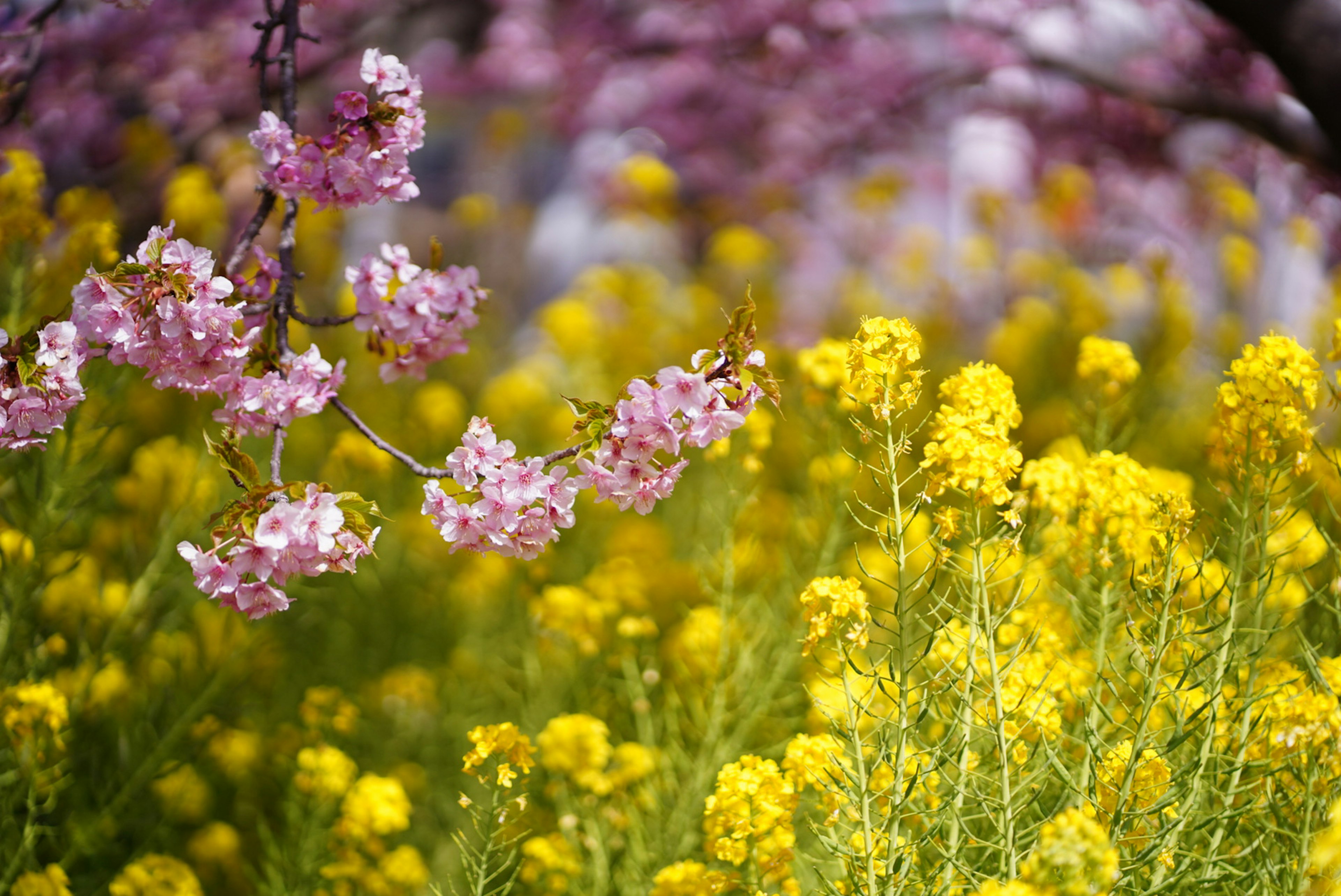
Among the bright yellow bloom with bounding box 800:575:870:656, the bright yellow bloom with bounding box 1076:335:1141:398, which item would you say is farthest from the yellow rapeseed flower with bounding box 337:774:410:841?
the bright yellow bloom with bounding box 1076:335:1141:398

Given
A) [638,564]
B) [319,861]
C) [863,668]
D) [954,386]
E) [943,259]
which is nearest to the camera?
[954,386]

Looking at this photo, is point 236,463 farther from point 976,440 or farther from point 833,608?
point 976,440

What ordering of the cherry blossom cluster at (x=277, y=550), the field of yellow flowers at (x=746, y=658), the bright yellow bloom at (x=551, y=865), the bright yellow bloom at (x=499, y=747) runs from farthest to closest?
the bright yellow bloom at (x=551, y=865) < the bright yellow bloom at (x=499, y=747) < the field of yellow flowers at (x=746, y=658) < the cherry blossom cluster at (x=277, y=550)

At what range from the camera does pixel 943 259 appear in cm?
762

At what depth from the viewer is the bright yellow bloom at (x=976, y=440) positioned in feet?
3.83

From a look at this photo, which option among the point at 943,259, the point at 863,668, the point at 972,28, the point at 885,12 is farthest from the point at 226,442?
the point at 943,259

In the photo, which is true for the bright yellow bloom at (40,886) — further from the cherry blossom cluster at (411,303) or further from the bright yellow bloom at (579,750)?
the cherry blossom cluster at (411,303)

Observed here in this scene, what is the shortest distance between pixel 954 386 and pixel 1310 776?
2.07 feet

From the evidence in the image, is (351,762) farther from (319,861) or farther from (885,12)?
(885,12)

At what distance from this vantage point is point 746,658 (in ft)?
6.47

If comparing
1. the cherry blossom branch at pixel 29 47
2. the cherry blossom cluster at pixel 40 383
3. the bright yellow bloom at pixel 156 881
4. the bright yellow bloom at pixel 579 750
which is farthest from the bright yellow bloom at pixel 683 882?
the cherry blossom branch at pixel 29 47

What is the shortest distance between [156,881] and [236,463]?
1.05 meters

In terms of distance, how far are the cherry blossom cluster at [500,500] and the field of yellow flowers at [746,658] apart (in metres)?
0.31

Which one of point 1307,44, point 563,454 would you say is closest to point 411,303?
point 563,454
